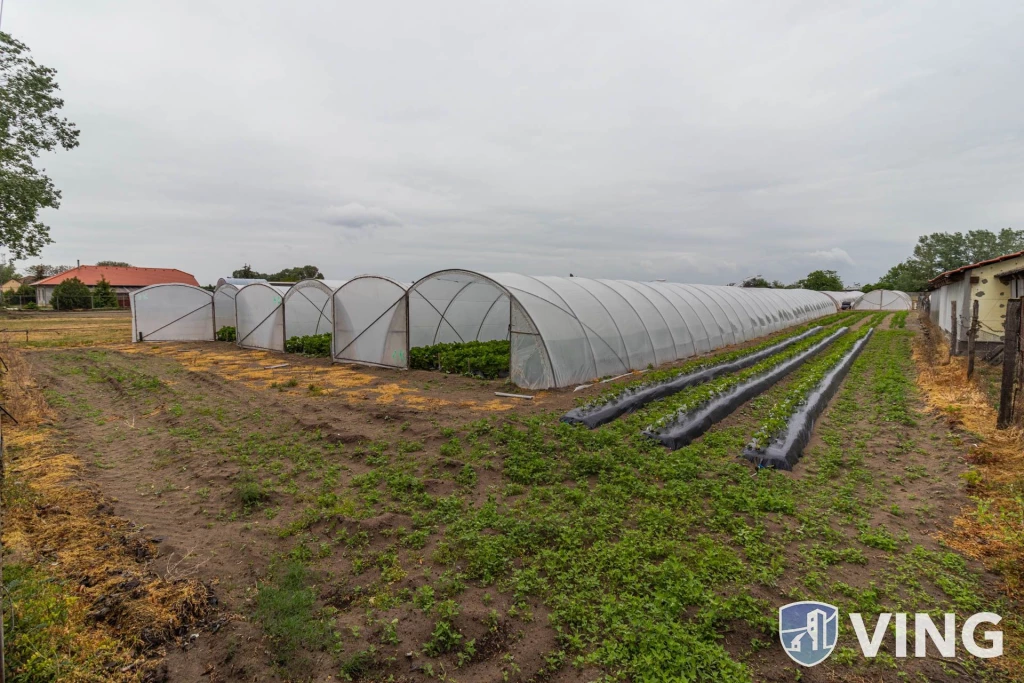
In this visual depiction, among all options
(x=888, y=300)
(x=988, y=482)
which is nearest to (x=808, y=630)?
(x=988, y=482)

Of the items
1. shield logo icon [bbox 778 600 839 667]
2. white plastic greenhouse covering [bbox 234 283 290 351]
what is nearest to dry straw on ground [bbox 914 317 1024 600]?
shield logo icon [bbox 778 600 839 667]

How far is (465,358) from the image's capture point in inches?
546

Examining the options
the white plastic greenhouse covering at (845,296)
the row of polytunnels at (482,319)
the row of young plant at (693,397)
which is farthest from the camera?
the white plastic greenhouse covering at (845,296)

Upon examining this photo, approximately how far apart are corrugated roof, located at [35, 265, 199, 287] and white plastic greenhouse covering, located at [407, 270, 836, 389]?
2224 inches

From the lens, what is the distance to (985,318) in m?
15.2

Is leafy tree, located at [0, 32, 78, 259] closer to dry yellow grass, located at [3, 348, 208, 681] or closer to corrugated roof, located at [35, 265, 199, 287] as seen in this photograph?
dry yellow grass, located at [3, 348, 208, 681]

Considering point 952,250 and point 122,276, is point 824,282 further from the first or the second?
point 122,276

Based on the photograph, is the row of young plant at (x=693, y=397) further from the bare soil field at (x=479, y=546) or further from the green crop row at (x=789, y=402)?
the green crop row at (x=789, y=402)

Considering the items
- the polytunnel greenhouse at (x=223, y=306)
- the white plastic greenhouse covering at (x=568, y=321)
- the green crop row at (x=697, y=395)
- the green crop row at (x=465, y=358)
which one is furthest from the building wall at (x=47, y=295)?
the green crop row at (x=697, y=395)

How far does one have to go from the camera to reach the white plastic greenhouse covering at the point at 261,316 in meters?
19.9

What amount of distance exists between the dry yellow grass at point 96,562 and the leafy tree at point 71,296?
51.2 meters

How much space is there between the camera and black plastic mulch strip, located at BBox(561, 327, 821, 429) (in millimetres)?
8680

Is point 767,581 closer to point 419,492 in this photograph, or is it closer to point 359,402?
point 419,492

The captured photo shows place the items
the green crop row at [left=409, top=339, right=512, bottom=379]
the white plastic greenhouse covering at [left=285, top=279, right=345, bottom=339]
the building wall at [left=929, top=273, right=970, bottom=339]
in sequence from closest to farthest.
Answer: the green crop row at [left=409, top=339, right=512, bottom=379]
the building wall at [left=929, top=273, right=970, bottom=339]
the white plastic greenhouse covering at [left=285, top=279, right=345, bottom=339]
